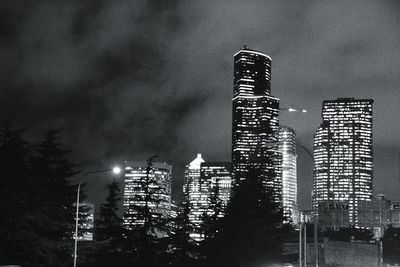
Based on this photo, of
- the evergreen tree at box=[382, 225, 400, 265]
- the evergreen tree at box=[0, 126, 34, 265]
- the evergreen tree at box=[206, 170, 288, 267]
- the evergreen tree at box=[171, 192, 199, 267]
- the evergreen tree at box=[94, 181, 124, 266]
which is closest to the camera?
the evergreen tree at box=[0, 126, 34, 265]

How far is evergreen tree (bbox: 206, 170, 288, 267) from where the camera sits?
61.9 metres

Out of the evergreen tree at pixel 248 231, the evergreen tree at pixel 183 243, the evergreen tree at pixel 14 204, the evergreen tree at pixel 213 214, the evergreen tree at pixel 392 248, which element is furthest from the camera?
the evergreen tree at pixel 392 248

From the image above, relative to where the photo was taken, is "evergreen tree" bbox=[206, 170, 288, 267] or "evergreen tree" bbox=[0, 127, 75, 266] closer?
"evergreen tree" bbox=[0, 127, 75, 266]

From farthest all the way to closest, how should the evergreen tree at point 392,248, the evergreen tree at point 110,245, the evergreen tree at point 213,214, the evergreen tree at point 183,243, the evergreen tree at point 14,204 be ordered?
the evergreen tree at point 392,248, the evergreen tree at point 213,214, the evergreen tree at point 183,243, the evergreen tree at point 110,245, the evergreen tree at point 14,204

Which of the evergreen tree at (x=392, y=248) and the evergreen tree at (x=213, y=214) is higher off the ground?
the evergreen tree at (x=213, y=214)

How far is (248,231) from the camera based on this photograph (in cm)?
6253

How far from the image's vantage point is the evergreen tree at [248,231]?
6191 cm

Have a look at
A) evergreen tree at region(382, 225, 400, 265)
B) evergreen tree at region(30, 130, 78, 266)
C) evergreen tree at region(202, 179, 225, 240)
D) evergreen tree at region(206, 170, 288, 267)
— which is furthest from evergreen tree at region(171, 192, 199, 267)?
evergreen tree at region(382, 225, 400, 265)

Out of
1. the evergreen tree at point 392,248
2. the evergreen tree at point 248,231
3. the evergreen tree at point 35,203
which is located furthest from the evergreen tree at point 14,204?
the evergreen tree at point 392,248

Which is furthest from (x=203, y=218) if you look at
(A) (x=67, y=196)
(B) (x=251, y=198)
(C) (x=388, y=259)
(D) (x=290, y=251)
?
(C) (x=388, y=259)

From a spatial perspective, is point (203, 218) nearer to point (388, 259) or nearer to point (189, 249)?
point (189, 249)

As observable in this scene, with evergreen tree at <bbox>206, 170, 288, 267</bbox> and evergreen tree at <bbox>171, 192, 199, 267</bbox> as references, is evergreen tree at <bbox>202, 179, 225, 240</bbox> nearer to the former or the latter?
evergreen tree at <bbox>206, 170, 288, 267</bbox>

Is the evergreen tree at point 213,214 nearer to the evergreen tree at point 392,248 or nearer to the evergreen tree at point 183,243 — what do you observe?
the evergreen tree at point 183,243

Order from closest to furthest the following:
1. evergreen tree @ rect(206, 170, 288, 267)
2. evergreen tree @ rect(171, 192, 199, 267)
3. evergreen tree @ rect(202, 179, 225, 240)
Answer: evergreen tree @ rect(171, 192, 199, 267), evergreen tree @ rect(206, 170, 288, 267), evergreen tree @ rect(202, 179, 225, 240)
